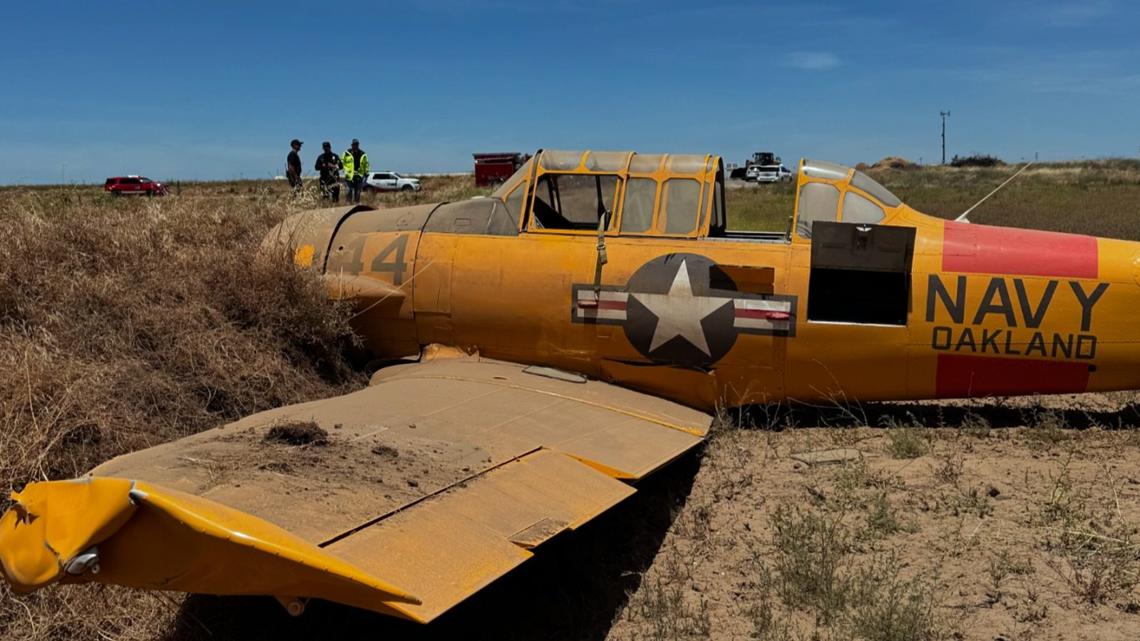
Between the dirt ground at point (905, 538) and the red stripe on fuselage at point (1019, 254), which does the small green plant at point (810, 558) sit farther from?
the red stripe on fuselage at point (1019, 254)

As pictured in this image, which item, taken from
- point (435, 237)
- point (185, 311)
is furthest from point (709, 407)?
point (185, 311)

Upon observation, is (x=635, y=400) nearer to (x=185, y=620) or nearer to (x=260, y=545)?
(x=185, y=620)

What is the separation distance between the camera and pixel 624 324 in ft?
23.7

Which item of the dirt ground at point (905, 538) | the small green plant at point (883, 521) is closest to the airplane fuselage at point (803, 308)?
the dirt ground at point (905, 538)

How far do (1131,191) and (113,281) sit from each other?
40967 mm

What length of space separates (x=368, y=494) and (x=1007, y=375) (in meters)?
5.01

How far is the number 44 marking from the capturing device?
7867 millimetres

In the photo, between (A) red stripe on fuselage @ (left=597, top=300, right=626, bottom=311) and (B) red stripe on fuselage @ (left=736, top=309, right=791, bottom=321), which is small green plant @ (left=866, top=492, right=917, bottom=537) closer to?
(B) red stripe on fuselage @ (left=736, top=309, right=791, bottom=321)

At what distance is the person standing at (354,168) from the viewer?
17328 mm

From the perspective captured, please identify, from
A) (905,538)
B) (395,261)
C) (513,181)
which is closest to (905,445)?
(905,538)

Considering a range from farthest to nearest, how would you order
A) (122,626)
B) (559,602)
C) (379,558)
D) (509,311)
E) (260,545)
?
(509,311) < (559,602) < (122,626) < (379,558) < (260,545)

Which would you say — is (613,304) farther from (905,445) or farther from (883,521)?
(883,521)

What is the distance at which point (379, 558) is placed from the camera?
11.8 ft

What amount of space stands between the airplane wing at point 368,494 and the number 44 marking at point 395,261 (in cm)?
108
